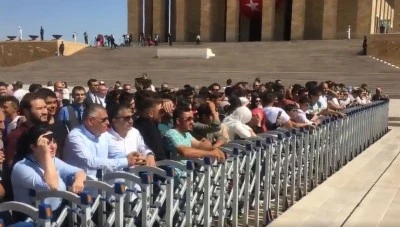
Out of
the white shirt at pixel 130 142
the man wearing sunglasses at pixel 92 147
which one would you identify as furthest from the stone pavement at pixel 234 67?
the man wearing sunglasses at pixel 92 147

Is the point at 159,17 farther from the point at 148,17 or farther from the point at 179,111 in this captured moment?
the point at 179,111

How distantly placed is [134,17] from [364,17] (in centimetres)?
1908

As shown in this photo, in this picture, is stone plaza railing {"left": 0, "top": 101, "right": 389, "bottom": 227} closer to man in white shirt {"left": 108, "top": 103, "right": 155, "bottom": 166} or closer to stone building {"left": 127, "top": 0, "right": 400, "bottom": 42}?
man in white shirt {"left": 108, "top": 103, "right": 155, "bottom": 166}

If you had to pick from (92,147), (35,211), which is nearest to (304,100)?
(92,147)

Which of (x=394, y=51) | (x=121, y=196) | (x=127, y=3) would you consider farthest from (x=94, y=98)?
(x=127, y=3)

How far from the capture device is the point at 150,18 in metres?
48.3

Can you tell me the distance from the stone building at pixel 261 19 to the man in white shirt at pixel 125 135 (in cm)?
3701

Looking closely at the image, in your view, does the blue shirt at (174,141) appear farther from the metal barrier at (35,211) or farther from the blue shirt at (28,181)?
the metal barrier at (35,211)

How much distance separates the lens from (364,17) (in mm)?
39188

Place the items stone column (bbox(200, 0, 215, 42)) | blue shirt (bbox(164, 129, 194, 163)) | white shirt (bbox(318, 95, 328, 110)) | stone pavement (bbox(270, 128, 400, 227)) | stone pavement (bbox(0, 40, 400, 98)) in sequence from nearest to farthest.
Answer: blue shirt (bbox(164, 129, 194, 163)) < stone pavement (bbox(270, 128, 400, 227)) < white shirt (bbox(318, 95, 328, 110)) < stone pavement (bbox(0, 40, 400, 98)) < stone column (bbox(200, 0, 215, 42))

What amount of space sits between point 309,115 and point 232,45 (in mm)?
29349

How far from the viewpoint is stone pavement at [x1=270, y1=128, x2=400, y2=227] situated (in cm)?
603

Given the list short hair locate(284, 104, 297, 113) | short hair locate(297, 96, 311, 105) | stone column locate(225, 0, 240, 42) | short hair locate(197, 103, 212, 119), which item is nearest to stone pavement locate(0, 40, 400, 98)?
stone column locate(225, 0, 240, 42)

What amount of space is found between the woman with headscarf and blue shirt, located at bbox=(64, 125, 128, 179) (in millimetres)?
2300
